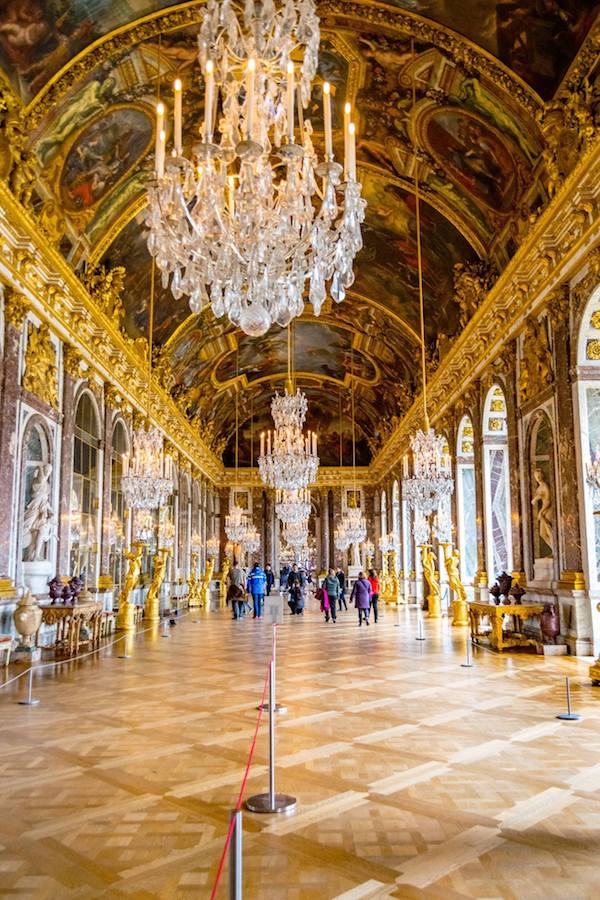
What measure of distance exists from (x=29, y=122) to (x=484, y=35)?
655cm

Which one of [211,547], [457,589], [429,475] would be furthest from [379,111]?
[211,547]

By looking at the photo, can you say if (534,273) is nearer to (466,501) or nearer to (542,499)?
(542,499)

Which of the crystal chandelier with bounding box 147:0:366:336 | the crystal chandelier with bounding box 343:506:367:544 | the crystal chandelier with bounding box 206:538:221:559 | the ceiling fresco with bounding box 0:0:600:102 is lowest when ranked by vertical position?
the crystal chandelier with bounding box 206:538:221:559

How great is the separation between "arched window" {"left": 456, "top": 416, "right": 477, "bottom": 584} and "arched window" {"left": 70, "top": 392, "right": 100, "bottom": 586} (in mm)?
8443

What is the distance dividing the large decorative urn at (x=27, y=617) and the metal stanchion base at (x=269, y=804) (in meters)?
6.41

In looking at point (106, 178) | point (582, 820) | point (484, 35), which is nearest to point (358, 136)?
point (484, 35)

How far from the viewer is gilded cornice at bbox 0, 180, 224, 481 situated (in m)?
10.0

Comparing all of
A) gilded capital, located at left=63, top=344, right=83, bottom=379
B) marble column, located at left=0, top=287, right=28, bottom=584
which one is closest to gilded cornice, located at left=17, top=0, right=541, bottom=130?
marble column, located at left=0, top=287, right=28, bottom=584

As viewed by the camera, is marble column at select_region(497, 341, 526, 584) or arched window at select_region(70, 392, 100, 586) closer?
marble column at select_region(497, 341, 526, 584)

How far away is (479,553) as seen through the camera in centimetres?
1457

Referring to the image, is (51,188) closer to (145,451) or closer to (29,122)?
(29,122)

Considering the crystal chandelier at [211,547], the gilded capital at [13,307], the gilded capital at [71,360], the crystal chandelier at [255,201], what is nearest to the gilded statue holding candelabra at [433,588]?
the gilded capital at [71,360]

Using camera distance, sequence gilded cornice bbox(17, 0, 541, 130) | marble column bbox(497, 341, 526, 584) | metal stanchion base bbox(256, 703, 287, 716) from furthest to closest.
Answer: marble column bbox(497, 341, 526, 584)
gilded cornice bbox(17, 0, 541, 130)
metal stanchion base bbox(256, 703, 287, 716)

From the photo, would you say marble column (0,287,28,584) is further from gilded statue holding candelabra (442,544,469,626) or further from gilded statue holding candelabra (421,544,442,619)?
gilded statue holding candelabra (421,544,442,619)
